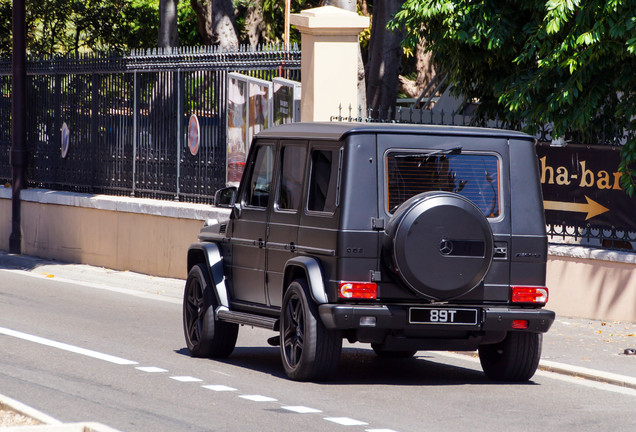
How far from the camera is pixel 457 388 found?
10133 millimetres

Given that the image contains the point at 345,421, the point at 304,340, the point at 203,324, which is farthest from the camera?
the point at 203,324

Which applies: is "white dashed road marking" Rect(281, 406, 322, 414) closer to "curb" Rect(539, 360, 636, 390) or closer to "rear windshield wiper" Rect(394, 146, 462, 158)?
"rear windshield wiper" Rect(394, 146, 462, 158)

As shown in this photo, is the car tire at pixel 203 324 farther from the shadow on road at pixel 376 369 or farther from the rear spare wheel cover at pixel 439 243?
the rear spare wheel cover at pixel 439 243

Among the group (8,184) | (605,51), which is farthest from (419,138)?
(8,184)

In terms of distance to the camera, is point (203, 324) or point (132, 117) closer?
point (203, 324)

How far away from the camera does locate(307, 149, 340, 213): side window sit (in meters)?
9.92

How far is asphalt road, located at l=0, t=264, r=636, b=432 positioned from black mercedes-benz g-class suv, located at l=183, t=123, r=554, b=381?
407 mm

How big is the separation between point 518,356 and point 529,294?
0.66 meters

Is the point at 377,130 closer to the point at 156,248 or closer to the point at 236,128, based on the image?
the point at 236,128

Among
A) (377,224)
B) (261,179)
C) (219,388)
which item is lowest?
(219,388)

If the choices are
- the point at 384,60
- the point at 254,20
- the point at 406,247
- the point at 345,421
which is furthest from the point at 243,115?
the point at 254,20

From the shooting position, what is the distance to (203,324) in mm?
11344

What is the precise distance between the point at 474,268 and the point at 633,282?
16.5 feet

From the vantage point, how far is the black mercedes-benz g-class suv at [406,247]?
9555mm
